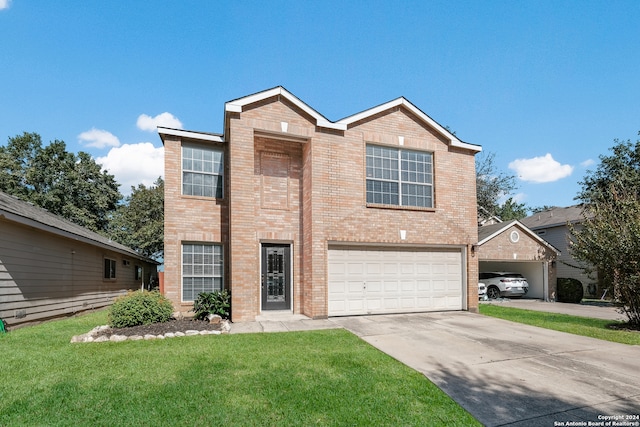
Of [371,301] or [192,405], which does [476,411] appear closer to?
[192,405]

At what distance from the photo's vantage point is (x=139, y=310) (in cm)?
862

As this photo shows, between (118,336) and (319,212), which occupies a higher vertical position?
(319,212)

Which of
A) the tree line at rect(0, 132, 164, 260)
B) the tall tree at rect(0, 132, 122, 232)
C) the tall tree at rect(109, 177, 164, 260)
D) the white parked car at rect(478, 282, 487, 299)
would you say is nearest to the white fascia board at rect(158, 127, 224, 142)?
the white parked car at rect(478, 282, 487, 299)

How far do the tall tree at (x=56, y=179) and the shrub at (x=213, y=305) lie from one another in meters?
26.0

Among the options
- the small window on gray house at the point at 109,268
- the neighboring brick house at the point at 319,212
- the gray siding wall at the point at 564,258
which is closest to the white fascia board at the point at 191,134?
the neighboring brick house at the point at 319,212

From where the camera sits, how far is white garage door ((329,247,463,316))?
11.1m

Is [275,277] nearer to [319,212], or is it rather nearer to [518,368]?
[319,212]

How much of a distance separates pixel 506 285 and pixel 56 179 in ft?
118

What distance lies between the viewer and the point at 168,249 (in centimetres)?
1099

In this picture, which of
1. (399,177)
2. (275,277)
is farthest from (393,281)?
(275,277)

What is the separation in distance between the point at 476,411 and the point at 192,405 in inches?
141

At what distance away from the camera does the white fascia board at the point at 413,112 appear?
1136 centimetres

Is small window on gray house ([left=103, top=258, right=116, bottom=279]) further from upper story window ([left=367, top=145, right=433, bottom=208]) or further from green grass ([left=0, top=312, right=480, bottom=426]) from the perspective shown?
upper story window ([left=367, top=145, right=433, bottom=208])

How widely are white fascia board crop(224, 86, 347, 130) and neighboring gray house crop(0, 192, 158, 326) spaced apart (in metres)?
6.49
